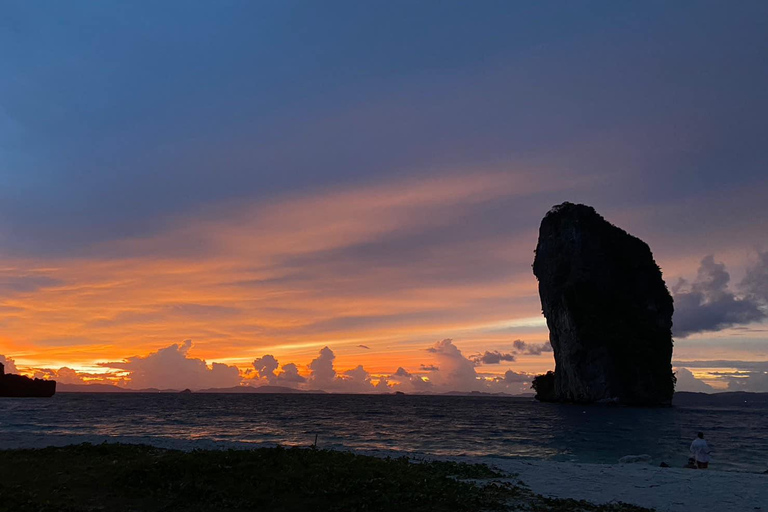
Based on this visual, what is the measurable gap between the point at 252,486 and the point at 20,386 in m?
225

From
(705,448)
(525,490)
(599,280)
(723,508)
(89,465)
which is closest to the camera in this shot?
(723,508)

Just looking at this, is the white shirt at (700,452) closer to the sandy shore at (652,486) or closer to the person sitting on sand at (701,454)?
the person sitting on sand at (701,454)

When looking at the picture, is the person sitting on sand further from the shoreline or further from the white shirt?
the shoreline

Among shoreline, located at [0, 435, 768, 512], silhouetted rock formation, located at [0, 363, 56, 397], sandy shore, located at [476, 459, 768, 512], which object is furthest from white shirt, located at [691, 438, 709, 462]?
silhouetted rock formation, located at [0, 363, 56, 397]

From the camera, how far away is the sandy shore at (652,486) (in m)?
17.5

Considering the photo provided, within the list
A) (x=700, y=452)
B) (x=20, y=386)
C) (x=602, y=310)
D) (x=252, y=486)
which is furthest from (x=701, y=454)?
(x=20, y=386)

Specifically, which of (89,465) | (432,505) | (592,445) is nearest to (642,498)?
(432,505)

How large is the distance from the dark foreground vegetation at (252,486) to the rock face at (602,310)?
124926mm

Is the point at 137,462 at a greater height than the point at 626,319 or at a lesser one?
lesser

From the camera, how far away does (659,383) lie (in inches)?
5305

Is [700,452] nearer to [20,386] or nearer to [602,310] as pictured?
[602,310]

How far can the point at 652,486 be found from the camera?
19953mm

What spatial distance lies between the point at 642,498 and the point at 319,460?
11.8m

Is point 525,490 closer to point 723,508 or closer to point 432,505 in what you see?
point 432,505
